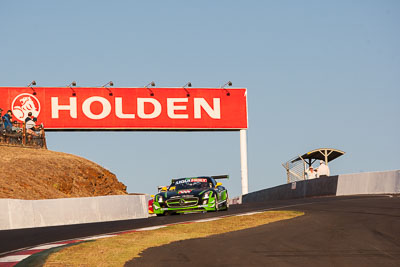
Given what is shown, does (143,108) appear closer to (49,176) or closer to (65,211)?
(49,176)

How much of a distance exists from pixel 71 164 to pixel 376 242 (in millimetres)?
35998

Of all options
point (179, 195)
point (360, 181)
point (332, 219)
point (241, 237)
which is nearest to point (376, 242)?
point (241, 237)

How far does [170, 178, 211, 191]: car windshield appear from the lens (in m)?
21.9

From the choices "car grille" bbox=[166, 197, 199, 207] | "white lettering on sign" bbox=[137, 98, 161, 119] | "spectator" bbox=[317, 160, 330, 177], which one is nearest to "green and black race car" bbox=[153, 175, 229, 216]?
"car grille" bbox=[166, 197, 199, 207]

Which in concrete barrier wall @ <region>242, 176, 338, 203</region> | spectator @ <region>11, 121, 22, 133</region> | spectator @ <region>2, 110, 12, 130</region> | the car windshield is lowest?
concrete barrier wall @ <region>242, 176, 338, 203</region>

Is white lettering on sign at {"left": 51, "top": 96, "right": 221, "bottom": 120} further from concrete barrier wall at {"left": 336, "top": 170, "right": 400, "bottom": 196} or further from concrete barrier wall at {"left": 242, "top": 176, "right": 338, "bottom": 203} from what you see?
concrete barrier wall at {"left": 336, "top": 170, "right": 400, "bottom": 196}

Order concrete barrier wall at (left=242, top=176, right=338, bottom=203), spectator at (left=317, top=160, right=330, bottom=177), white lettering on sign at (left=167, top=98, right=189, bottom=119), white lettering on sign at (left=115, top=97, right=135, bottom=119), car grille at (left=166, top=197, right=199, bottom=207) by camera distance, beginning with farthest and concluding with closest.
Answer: white lettering on sign at (left=167, top=98, right=189, bottom=119), white lettering on sign at (left=115, top=97, right=135, bottom=119), spectator at (left=317, top=160, right=330, bottom=177), concrete barrier wall at (left=242, top=176, right=338, bottom=203), car grille at (left=166, top=197, right=199, bottom=207)

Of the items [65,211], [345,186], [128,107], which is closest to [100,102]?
[128,107]

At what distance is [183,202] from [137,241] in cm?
909

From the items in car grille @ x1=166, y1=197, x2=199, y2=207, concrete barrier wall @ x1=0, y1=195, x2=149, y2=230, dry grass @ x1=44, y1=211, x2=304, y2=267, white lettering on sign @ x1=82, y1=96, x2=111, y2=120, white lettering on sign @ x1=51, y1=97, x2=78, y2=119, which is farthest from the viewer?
white lettering on sign @ x1=82, y1=96, x2=111, y2=120

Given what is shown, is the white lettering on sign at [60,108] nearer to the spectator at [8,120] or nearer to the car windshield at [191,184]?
the spectator at [8,120]

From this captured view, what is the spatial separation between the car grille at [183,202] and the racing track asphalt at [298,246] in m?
6.79

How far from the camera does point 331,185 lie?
105 ft

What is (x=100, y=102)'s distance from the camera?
164 ft
